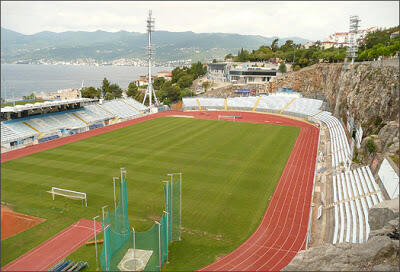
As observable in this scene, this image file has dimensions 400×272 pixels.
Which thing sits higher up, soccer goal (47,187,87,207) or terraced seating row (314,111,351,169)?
terraced seating row (314,111,351,169)

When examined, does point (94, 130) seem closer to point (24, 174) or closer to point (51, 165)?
point (51, 165)

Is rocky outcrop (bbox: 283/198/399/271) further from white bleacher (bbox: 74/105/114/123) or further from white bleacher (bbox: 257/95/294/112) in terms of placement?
white bleacher (bbox: 257/95/294/112)

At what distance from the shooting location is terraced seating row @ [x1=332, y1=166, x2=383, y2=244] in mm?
14375

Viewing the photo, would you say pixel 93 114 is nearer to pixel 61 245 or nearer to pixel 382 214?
pixel 61 245

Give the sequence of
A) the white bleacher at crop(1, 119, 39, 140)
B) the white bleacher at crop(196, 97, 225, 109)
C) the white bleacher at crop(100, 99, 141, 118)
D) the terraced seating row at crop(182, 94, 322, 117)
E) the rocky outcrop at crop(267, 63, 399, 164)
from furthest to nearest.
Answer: the white bleacher at crop(196, 97, 225, 109)
the terraced seating row at crop(182, 94, 322, 117)
the white bleacher at crop(100, 99, 141, 118)
the white bleacher at crop(1, 119, 39, 140)
the rocky outcrop at crop(267, 63, 399, 164)

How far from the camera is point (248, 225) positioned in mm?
16344

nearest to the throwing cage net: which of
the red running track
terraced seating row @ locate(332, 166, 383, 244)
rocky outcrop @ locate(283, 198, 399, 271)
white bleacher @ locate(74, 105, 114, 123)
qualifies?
the red running track

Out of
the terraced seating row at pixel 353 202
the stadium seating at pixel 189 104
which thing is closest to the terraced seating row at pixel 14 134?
the terraced seating row at pixel 353 202

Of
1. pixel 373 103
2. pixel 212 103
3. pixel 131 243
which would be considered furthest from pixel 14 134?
pixel 212 103

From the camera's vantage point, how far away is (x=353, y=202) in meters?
17.6

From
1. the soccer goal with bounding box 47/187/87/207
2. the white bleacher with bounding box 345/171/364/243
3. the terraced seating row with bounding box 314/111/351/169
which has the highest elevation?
the terraced seating row with bounding box 314/111/351/169

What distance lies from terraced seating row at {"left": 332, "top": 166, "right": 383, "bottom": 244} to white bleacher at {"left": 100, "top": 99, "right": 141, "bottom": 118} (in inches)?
1468

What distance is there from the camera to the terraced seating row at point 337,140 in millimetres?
26094

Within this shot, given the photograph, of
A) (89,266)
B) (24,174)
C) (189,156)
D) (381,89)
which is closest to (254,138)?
(189,156)
